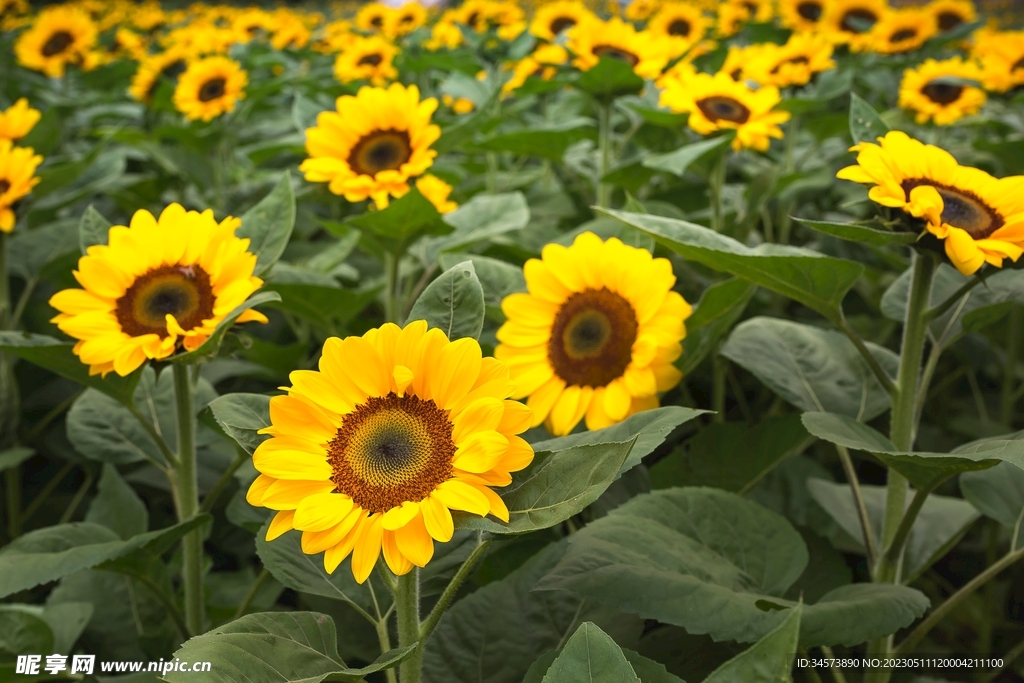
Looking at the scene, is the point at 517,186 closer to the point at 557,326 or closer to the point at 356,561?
the point at 557,326

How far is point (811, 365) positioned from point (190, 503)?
3.03 ft

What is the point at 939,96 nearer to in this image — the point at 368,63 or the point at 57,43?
the point at 368,63

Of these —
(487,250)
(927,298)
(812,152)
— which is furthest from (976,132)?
(927,298)

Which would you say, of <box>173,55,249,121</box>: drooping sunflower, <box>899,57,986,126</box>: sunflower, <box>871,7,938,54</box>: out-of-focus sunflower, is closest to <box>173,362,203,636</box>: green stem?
<box>173,55,249,121</box>: drooping sunflower

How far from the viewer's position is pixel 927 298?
1.05 meters

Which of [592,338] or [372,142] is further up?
[372,142]

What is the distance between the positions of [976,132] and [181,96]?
2.64 metres

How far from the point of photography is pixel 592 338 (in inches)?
47.3

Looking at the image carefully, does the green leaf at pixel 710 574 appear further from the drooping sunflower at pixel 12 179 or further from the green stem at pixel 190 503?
the drooping sunflower at pixel 12 179

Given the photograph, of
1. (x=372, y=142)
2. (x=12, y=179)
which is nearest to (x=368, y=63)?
(x=372, y=142)

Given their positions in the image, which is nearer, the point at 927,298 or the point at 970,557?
the point at 927,298

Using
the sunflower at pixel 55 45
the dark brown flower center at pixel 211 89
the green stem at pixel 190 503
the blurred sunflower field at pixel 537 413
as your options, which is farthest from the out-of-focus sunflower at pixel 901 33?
the sunflower at pixel 55 45

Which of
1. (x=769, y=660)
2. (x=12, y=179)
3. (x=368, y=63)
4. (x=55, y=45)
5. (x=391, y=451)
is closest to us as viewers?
(x=769, y=660)

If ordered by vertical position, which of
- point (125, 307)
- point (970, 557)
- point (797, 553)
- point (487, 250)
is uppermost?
point (125, 307)
